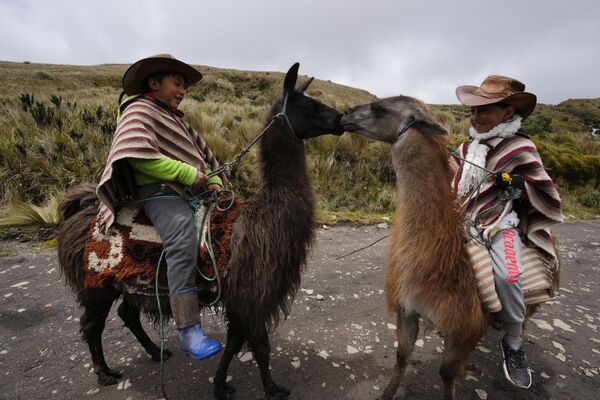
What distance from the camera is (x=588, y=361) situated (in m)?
2.83

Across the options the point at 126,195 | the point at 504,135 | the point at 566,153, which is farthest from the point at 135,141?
the point at 566,153

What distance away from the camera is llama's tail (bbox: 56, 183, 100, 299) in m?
2.28

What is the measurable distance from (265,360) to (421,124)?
6.67 ft

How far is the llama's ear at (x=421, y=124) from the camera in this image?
200 cm

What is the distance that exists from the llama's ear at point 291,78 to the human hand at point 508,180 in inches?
62.1

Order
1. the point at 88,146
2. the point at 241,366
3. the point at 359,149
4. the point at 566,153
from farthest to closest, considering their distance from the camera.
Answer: the point at 566,153 < the point at 359,149 < the point at 88,146 < the point at 241,366

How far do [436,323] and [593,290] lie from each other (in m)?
3.87

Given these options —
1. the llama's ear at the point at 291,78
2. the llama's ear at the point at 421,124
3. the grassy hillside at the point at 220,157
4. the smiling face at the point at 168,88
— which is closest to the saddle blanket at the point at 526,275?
the llama's ear at the point at 421,124

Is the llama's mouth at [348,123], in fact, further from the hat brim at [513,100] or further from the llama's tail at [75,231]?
the llama's tail at [75,231]

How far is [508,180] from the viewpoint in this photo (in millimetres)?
2084

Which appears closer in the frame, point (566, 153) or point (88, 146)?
point (88, 146)

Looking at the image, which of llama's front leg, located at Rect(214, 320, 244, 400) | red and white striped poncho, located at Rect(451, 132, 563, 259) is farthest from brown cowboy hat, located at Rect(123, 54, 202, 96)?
red and white striped poncho, located at Rect(451, 132, 563, 259)

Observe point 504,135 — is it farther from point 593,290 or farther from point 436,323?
point 593,290

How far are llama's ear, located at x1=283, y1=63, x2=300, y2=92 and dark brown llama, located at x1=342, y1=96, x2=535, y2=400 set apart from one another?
0.83 meters
